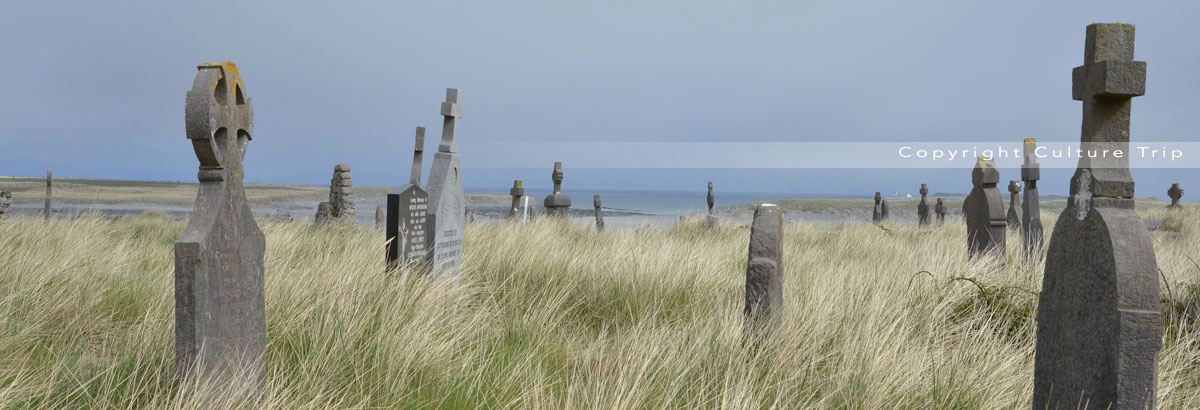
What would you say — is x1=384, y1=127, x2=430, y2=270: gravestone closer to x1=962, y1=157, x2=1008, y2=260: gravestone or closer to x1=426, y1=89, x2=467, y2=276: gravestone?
x1=426, y1=89, x2=467, y2=276: gravestone

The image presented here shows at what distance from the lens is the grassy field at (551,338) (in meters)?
3.12

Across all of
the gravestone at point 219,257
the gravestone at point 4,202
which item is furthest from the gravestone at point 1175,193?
the gravestone at point 4,202

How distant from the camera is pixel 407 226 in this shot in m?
6.29

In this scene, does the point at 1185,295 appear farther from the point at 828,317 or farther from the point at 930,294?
the point at 828,317

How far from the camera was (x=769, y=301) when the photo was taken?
430cm

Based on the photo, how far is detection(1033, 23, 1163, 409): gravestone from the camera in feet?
8.00

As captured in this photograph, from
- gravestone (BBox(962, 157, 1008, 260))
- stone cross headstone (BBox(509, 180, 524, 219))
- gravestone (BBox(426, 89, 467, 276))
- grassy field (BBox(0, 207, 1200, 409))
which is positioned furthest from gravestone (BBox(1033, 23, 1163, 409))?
stone cross headstone (BBox(509, 180, 524, 219))

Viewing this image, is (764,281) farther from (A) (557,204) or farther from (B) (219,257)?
(A) (557,204)

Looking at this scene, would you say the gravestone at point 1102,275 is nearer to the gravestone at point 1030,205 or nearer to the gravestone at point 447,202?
the gravestone at point 447,202

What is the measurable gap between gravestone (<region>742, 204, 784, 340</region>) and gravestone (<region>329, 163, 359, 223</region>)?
40.9 ft

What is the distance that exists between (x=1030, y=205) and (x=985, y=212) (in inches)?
79.9

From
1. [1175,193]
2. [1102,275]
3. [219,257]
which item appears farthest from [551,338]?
[1175,193]

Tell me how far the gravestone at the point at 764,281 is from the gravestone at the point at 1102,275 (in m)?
1.51

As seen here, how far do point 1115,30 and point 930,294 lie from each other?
309cm
